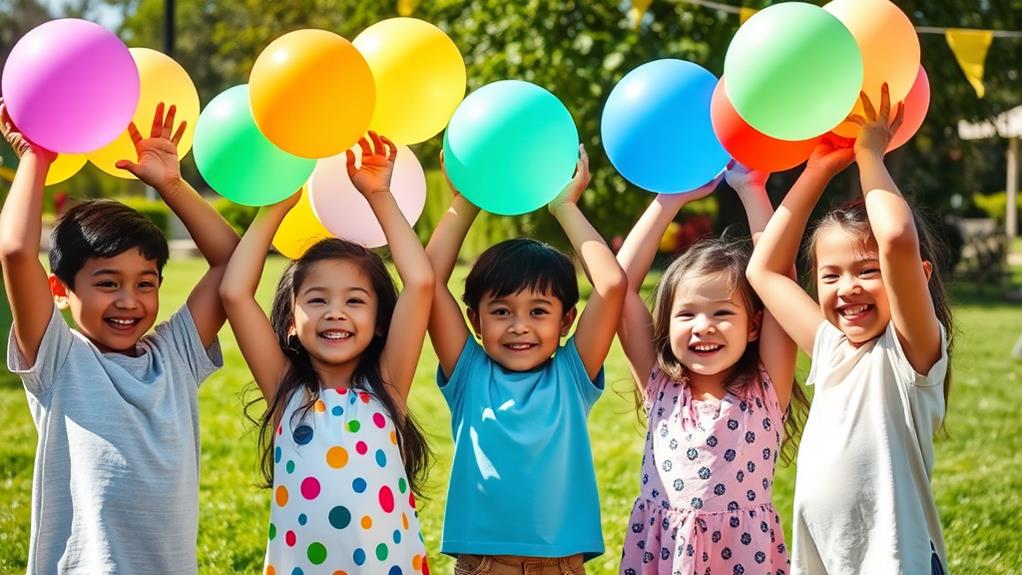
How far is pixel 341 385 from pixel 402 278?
0.32 metres

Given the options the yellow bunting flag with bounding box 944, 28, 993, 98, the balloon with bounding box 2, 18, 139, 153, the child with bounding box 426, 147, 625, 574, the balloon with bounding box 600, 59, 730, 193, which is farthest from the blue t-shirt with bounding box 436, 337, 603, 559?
the yellow bunting flag with bounding box 944, 28, 993, 98

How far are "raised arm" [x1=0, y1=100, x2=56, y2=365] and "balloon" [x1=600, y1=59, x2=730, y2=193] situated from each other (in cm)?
154

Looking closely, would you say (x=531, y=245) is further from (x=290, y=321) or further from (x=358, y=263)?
(x=290, y=321)

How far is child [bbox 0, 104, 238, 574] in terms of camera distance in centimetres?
275

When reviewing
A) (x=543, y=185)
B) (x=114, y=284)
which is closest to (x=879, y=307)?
(x=543, y=185)

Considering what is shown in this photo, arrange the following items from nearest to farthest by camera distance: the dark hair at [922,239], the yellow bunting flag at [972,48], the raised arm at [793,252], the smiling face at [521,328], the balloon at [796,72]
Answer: the balloon at [796,72] < the dark hair at [922,239] < the raised arm at [793,252] < the smiling face at [521,328] < the yellow bunting flag at [972,48]

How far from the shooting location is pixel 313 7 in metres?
26.5

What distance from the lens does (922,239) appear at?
9.43 feet

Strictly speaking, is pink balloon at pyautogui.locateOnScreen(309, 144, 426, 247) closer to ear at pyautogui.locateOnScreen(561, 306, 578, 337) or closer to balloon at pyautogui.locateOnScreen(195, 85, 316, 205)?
balloon at pyautogui.locateOnScreen(195, 85, 316, 205)

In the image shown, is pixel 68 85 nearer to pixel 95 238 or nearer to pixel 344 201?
pixel 95 238

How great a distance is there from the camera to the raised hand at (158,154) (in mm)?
2949

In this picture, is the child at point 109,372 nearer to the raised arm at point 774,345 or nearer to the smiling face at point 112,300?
the smiling face at point 112,300

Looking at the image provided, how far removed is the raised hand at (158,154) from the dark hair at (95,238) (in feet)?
0.41

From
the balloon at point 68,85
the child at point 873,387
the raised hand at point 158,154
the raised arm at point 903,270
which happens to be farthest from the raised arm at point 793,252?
the balloon at point 68,85
